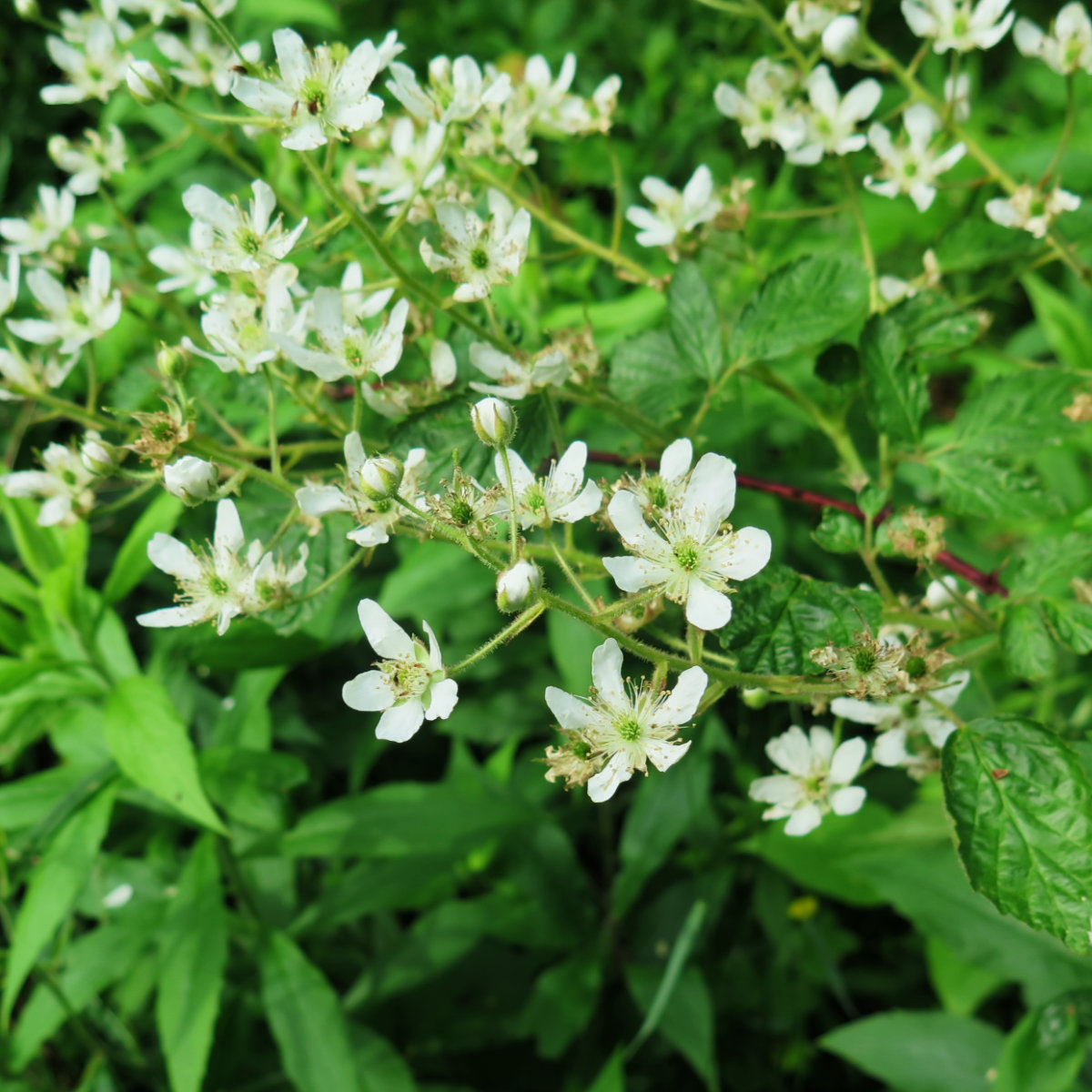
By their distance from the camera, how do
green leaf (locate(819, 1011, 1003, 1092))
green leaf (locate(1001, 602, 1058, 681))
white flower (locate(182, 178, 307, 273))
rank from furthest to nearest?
1. green leaf (locate(819, 1011, 1003, 1092))
2. white flower (locate(182, 178, 307, 273))
3. green leaf (locate(1001, 602, 1058, 681))

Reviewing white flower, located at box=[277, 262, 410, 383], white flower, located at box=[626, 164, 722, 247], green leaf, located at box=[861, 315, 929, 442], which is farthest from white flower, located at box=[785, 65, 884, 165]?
white flower, located at box=[277, 262, 410, 383]

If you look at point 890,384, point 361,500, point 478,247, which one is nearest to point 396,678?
point 361,500

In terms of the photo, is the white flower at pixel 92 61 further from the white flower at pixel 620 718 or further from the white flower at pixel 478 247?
the white flower at pixel 620 718

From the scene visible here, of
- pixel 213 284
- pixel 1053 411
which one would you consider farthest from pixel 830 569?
pixel 213 284

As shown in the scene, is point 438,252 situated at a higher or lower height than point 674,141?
higher

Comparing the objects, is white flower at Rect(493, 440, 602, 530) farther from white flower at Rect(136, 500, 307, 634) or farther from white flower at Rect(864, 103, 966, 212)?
white flower at Rect(864, 103, 966, 212)

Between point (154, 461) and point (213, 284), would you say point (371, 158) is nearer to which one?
point (213, 284)

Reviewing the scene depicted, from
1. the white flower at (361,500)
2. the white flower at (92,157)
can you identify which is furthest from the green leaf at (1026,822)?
the white flower at (92,157)
